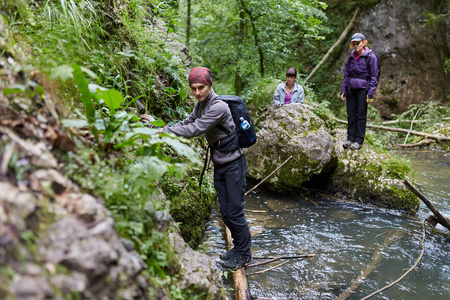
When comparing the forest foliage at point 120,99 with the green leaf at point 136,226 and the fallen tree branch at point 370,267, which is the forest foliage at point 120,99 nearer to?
the green leaf at point 136,226

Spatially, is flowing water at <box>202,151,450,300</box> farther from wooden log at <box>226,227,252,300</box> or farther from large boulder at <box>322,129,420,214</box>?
large boulder at <box>322,129,420,214</box>

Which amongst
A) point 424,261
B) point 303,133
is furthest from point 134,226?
point 303,133

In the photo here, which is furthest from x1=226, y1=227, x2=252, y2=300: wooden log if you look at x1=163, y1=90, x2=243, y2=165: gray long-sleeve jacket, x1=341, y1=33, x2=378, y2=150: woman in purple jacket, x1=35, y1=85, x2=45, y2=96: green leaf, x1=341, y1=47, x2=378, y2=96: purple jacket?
x1=341, y1=47, x2=378, y2=96: purple jacket

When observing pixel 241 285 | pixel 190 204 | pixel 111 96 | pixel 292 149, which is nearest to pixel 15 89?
pixel 111 96

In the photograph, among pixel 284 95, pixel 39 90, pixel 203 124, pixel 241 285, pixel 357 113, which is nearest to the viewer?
pixel 39 90

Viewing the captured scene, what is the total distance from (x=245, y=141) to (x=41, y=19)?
8.85 ft

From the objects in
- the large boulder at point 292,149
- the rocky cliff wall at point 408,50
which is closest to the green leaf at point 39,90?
the large boulder at point 292,149

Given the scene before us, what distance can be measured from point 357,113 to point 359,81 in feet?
2.49

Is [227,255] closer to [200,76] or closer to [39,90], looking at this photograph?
[200,76]

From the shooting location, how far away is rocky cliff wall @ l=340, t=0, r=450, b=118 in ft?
42.9

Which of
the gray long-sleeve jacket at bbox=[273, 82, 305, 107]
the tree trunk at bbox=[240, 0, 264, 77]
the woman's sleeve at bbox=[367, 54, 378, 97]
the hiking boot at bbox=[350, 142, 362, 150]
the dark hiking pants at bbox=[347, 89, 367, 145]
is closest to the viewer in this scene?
the woman's sleeve at bbox=[367, 54, 378, 97]

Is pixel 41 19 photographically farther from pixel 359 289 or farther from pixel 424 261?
pixel 424 261

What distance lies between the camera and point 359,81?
6.54 metres

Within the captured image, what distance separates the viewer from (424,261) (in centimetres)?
442
